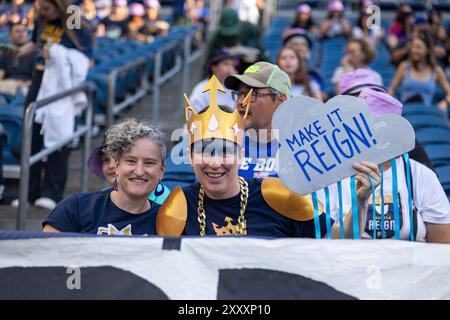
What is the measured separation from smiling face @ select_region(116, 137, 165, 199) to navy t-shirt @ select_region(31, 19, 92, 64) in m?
3.79

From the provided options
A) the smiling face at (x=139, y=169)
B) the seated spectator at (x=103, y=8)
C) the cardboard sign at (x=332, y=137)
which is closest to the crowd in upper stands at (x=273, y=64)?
the smiling face at (x=139, y=169)

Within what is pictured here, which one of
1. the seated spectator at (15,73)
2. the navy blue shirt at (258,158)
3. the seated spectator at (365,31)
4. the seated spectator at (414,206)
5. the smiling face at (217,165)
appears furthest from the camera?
the seated spectator at (365,31)

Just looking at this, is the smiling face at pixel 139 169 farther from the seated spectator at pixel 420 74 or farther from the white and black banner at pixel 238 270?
the seated spectator at pixel 420 74

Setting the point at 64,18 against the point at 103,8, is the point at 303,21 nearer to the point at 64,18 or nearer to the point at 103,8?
the point at 103,8

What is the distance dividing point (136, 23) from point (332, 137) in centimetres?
1409

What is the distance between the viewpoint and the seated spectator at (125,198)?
12.5 ft

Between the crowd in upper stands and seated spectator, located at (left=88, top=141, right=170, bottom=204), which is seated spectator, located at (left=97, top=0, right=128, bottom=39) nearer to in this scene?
the crowd in upper stands

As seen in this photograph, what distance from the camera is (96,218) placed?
385 centimetres

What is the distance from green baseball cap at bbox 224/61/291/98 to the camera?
4.83 metres

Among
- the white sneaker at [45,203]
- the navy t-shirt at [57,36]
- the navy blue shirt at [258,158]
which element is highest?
the navy t-shirt at [57,36]

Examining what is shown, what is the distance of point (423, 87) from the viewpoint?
961 centimetres

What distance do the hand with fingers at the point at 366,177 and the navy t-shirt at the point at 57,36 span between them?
4.35 metres

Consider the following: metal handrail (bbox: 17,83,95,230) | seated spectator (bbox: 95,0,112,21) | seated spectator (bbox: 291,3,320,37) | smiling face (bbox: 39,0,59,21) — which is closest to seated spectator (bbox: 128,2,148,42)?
seated spectator (bbox: 95,0,112,21)

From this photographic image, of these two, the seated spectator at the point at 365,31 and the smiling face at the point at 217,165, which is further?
the seated spectator at the point at 365,31
